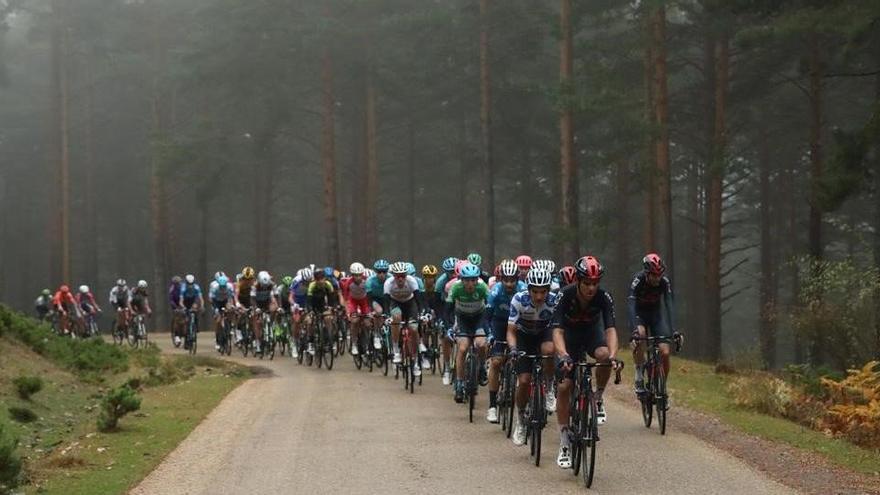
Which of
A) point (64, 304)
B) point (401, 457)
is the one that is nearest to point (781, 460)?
point (401, 457)

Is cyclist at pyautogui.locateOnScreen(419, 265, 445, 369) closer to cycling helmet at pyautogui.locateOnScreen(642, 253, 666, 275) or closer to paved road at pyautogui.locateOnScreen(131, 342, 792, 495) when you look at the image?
paved road at pyautogui.locateOnScreen(131, 342, 792, 495)

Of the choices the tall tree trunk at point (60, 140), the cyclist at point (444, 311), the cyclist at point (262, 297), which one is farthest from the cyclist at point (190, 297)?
the tall tree trunk at point (60, 140)

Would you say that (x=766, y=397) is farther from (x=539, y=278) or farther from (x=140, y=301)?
(x=140, y=301)

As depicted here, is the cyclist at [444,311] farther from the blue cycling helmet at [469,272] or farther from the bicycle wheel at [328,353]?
the bicycle wheel at [328,353]

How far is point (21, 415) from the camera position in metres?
15.8

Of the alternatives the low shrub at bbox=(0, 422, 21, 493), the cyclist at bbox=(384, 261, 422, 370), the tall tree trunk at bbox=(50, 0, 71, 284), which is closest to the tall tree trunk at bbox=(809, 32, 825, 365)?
the cyclist at bbox=(384, 261, 422, 370)

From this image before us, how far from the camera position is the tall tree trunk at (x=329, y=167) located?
42.5 metres

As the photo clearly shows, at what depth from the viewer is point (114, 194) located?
227 feet

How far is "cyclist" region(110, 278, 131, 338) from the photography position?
33.2 metres

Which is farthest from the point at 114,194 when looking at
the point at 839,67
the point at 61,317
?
the point at 839,67

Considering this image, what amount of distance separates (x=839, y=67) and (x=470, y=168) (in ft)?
67.8

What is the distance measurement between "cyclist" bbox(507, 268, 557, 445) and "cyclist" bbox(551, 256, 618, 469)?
1.96ft

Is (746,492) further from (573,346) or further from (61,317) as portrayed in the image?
(61,317)

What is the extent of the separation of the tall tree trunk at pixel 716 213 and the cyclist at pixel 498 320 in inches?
668
